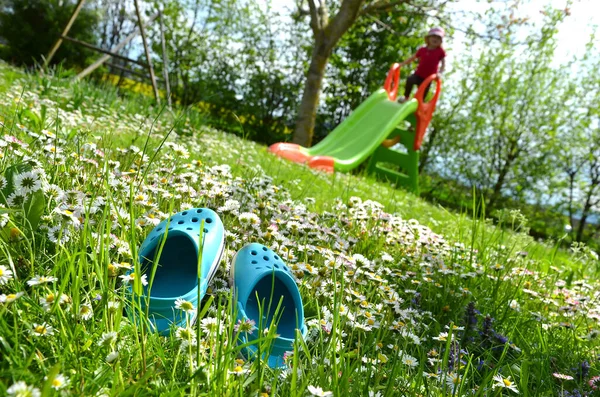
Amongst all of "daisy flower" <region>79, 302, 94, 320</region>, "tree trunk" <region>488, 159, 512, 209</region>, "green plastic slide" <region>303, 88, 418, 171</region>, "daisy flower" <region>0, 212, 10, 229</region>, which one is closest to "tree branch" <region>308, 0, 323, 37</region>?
"green plastic slide" <region>303, 88, 418, 171</region>

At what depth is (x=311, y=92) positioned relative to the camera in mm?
8844

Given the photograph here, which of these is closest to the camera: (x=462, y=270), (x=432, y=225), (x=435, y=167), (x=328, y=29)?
(x=462, y=270)

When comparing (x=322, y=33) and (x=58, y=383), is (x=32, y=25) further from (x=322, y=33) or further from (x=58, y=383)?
(x=58, y=383)

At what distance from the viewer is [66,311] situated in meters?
0.89

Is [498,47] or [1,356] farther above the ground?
[498,47]

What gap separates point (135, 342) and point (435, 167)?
1365cm

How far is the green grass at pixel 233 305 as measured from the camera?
2.79ft

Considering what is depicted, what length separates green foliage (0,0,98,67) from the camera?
980cm

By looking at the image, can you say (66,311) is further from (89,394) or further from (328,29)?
(328,29)

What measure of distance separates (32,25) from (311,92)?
600cm

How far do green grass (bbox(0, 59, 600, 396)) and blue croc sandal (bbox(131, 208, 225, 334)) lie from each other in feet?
0.23

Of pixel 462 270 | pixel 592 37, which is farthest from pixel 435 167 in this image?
pixel 462 270

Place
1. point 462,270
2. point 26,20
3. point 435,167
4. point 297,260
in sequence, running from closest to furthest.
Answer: point 297,260 → point 462,270 → point 26,20 → point 435,167

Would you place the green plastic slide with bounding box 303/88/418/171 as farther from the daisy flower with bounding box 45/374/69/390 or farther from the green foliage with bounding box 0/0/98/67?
the green foliage with bounding box 0/0/98/67
